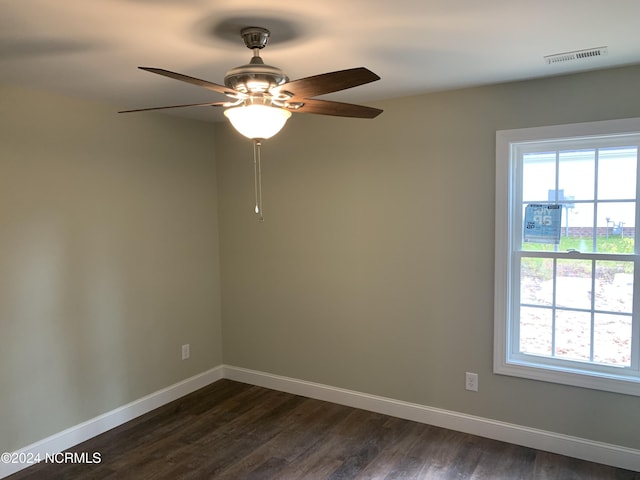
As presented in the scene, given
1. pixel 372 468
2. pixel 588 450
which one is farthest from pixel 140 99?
pixel 588 450

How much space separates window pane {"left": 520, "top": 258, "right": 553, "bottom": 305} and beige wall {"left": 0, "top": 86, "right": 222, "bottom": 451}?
8.39ft

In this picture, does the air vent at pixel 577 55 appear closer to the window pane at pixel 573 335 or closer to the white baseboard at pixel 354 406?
the window pane at pixel 573 335

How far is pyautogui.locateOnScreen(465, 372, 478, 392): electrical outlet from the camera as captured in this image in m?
3.15

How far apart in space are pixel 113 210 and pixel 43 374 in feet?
3.80

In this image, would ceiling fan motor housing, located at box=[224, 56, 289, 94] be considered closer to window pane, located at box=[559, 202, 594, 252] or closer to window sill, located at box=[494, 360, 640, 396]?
window pane, located at box=[559, 202, 594, 252]

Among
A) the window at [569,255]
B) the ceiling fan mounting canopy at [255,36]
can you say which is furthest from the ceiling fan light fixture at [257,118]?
the window at [569,255]

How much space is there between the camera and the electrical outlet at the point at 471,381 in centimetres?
315

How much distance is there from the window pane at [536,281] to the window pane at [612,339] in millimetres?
307

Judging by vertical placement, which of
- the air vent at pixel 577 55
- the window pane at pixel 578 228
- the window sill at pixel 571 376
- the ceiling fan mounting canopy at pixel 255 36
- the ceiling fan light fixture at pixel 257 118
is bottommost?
the window sill at pixel 571 376

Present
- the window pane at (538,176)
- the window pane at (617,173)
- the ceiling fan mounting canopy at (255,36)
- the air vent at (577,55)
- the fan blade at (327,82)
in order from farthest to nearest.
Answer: the window pane at (538,176) < the window pane at (617,173) < the air vent at (577,55) < the ceiling fan mounting canopy at (255,36) < the fan blade at (327,82)

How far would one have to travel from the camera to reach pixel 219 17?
1847 millimetres

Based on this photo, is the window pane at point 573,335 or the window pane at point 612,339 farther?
the window pane at point 573,335

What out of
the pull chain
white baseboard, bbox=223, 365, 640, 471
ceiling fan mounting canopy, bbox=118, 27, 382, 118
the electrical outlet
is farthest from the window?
the pull chain

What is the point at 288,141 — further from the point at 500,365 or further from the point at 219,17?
the point at 500,365
